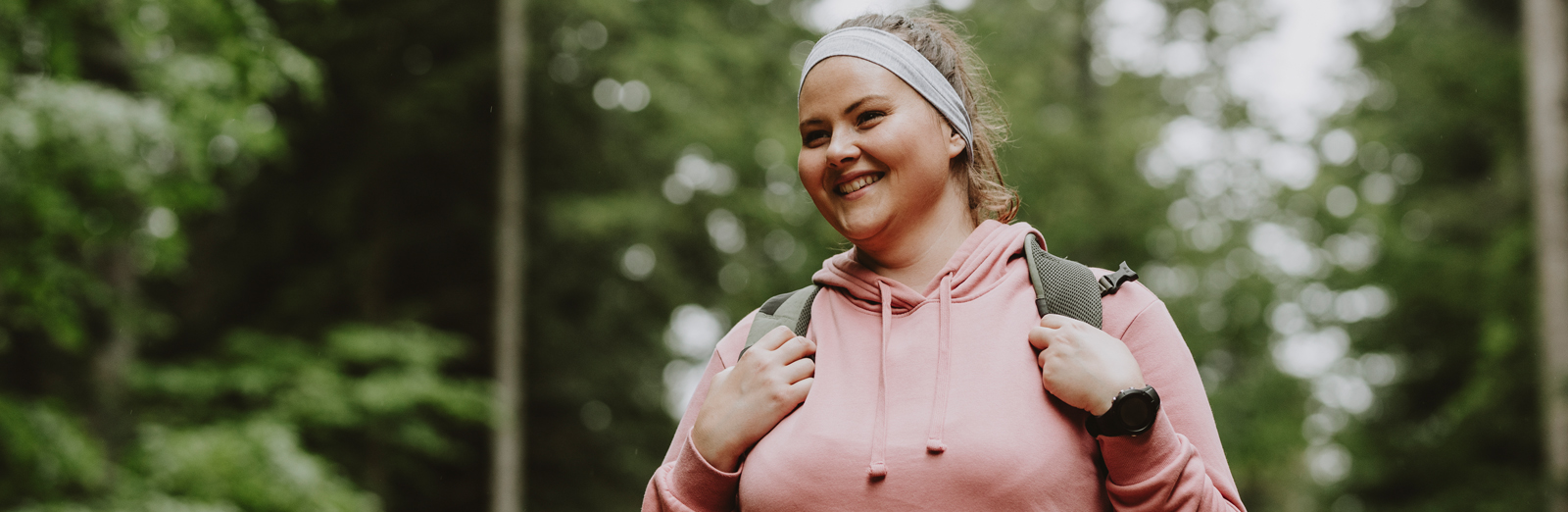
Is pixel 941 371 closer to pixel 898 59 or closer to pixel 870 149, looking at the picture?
pixel 870 149

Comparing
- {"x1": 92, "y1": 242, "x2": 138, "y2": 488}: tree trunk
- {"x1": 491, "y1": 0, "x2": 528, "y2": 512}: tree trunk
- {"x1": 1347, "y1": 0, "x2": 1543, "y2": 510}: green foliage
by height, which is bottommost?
{"x1": 1347, "y1": 0, "x2": 1543, "y2": 510}: green foliage

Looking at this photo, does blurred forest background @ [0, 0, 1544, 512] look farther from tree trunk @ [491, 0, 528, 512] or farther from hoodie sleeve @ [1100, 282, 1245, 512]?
hoodie sleeve @ [1100, 282, 1245, 512]

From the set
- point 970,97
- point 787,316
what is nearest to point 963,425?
point 787,316

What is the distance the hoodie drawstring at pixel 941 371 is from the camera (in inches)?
67.5

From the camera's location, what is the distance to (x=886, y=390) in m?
1.83

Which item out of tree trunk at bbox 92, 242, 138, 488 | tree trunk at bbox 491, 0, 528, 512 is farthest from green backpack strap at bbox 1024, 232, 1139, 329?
tree trunk at bbox 491, 0, 528, 512

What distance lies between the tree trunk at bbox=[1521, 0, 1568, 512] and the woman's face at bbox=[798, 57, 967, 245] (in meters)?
10.6

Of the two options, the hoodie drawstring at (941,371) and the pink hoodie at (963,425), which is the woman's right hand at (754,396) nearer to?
the pink hoodie at (963,425)

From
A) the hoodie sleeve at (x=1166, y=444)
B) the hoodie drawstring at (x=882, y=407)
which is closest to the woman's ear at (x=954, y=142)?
the hoodie drawstring at (x=882, y=407)

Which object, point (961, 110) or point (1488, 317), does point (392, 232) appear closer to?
point (1488, 317)

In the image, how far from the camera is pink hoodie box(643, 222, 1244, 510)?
1676 mm

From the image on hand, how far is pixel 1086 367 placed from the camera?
168 centimetres

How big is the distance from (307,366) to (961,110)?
991cm

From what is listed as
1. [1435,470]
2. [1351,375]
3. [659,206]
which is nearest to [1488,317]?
[1435,470]
